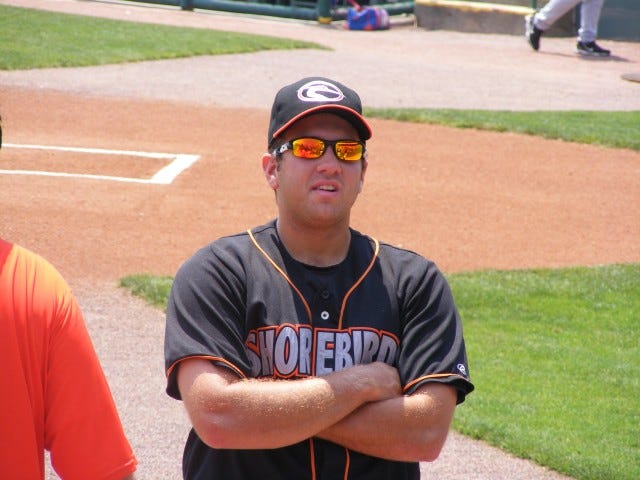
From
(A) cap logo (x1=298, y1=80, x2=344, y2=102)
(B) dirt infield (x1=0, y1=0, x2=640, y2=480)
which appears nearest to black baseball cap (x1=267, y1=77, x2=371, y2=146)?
(A) cap logo (x1=298, y1=80, x2=344, y2=102)

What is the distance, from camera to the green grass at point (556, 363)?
5.53 meters

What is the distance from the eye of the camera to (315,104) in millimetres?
3088

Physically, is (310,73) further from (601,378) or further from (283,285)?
(283,285)

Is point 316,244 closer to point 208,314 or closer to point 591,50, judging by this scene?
point 208,314

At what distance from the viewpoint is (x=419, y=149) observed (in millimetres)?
11898

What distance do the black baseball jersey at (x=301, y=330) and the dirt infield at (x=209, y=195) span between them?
2.19 meters

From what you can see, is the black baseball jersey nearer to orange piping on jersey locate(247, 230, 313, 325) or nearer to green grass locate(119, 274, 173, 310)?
orange piping on jersey locate(247, 230, 313, 325)

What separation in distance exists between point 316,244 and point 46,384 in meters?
0.91

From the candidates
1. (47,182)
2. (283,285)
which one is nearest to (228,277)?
(283,285)

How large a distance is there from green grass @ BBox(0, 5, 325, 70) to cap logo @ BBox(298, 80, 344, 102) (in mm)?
12841

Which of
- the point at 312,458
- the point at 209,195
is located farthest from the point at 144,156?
the point at 312,458

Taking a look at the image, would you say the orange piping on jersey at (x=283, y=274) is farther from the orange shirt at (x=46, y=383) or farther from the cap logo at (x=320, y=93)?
the orange shirt at (x=46, y=383)

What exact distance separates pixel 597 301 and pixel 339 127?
5216mm

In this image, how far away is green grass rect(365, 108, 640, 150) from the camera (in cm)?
1271
